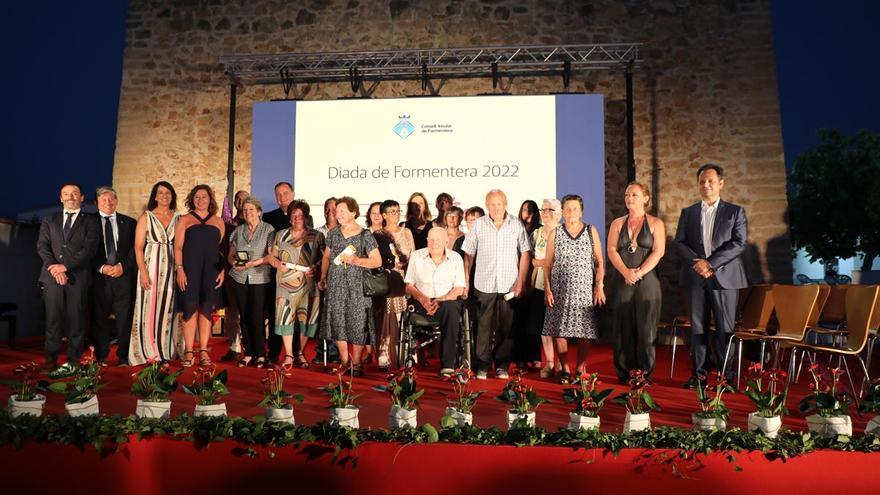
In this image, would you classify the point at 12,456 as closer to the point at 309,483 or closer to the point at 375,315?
the point at 309,483

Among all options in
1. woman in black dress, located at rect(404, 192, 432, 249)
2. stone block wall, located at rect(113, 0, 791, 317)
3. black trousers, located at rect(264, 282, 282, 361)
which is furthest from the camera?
stone block wall, located at rect(113, 0, 791, 317)

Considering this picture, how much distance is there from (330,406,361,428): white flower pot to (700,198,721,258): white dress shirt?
2989mm

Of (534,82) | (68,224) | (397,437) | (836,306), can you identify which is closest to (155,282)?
(68,224)

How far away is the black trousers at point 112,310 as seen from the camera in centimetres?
536

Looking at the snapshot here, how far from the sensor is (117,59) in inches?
1698

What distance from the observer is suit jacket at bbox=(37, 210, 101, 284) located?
5062mm

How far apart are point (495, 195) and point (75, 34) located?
4113 cm

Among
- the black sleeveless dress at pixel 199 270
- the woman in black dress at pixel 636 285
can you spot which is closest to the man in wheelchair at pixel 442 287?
the woman in black dress at pixel 636 285

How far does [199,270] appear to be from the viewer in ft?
17.3

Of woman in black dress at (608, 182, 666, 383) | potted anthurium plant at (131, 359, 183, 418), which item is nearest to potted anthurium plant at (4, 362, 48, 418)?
potted anthurium plant at (131, 359, 183, 418)

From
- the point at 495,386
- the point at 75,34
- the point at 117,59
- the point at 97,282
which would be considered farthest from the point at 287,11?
the point at 117,59

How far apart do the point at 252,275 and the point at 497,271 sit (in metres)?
1.84

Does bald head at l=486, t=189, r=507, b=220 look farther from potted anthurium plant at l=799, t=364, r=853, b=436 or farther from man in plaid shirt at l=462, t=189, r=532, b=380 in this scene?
potted anthurium plant at l=799, t=364, r=853, b=436

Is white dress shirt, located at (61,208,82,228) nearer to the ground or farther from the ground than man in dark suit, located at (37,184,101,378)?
farther from the ground
